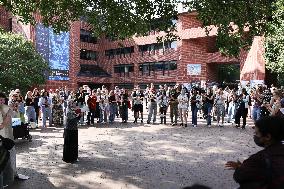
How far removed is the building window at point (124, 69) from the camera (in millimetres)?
55625

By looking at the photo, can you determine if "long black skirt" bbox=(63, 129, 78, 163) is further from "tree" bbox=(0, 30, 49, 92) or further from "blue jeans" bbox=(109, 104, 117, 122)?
"tree" bbox=(0, 30, 49, 92)

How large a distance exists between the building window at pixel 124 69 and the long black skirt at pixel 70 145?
46.7m

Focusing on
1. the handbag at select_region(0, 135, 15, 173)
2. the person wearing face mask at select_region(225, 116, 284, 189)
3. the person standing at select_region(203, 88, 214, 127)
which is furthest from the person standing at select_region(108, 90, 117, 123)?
the person wearing face mask at select_region(225, 116, 284, 189)

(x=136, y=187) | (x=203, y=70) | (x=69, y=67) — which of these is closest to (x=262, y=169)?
(x=136, y=187)

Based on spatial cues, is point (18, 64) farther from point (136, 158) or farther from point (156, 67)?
point (136, 158)

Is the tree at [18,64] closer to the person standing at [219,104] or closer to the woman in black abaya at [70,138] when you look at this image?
the person standing at [219,104]

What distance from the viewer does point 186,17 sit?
44.8m

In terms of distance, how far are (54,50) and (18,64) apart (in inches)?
452

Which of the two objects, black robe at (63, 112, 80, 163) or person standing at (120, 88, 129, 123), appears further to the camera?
person standing at (120, 88, 129, 123)

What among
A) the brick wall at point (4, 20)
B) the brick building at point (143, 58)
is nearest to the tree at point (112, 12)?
the brick building at point (143, 58)

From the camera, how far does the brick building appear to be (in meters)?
44.1

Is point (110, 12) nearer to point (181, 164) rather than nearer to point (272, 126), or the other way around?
point (181, 164)

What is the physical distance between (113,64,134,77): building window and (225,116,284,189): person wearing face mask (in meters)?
52.5

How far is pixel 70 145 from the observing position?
29.1 feet
